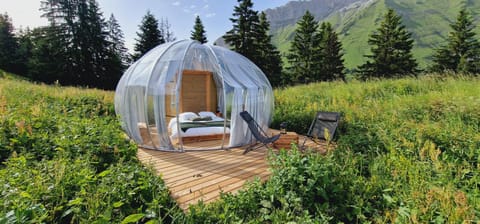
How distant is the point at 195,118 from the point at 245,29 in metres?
12.6

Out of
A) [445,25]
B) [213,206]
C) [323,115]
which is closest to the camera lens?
[213,206]

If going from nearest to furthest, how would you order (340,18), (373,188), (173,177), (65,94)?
(373,188) → (173,177) → (65,94) → (340,18)

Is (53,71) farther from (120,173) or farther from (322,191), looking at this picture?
(322,191)

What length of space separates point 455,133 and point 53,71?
22319 millimetres

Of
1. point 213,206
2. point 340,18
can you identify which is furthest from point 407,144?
point 340,18

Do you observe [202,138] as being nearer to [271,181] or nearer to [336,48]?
[271,181]

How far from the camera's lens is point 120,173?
2023mm

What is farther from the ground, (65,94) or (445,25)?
(445,25)

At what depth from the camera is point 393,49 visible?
58.6 ft

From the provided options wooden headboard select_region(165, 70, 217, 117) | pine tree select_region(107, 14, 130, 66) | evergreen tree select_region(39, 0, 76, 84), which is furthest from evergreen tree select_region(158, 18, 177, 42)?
wooden headboard select_region(165, 70, 217, 117)

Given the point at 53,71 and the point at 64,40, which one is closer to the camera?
the point at 53,71

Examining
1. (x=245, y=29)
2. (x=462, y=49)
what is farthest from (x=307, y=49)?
(x=462, y=49)

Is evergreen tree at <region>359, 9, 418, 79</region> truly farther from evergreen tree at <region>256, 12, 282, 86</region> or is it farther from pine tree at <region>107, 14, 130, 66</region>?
pine tree at <region>107, 14, 130, 66</region>

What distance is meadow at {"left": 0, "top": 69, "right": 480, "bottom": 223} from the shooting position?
153 cm
